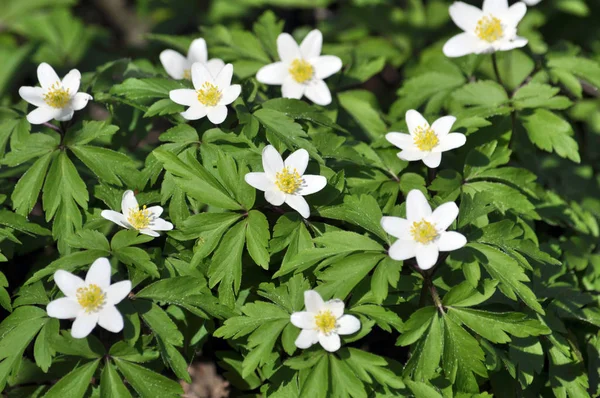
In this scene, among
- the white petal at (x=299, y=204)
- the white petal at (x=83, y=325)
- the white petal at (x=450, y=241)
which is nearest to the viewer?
the white petal at (x=83, y=325)

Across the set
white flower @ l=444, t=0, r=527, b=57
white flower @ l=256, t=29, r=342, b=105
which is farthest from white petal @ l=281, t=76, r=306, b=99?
white flower @ l=444, t=0, r=527, b=57

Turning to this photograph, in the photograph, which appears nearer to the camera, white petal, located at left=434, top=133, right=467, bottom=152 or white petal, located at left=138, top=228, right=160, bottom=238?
white petal, located at left=138, top=228, right=160, bottom=238

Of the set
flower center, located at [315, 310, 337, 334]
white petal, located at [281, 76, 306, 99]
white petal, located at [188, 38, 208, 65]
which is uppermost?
white petal, located at [188, 38, 208, 65]

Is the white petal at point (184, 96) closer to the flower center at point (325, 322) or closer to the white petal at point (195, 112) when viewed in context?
the white petal at point (195, 112)

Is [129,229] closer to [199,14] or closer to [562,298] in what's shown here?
[562,298]

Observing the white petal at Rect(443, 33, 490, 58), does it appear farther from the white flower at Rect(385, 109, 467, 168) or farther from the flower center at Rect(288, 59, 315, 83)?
the flower center at Rect(288, 59, 315, 83)

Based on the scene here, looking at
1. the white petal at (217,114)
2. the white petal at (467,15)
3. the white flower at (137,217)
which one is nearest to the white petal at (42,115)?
the white flower at (137,217)

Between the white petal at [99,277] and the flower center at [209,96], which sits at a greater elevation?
the flower center at [209,96]
